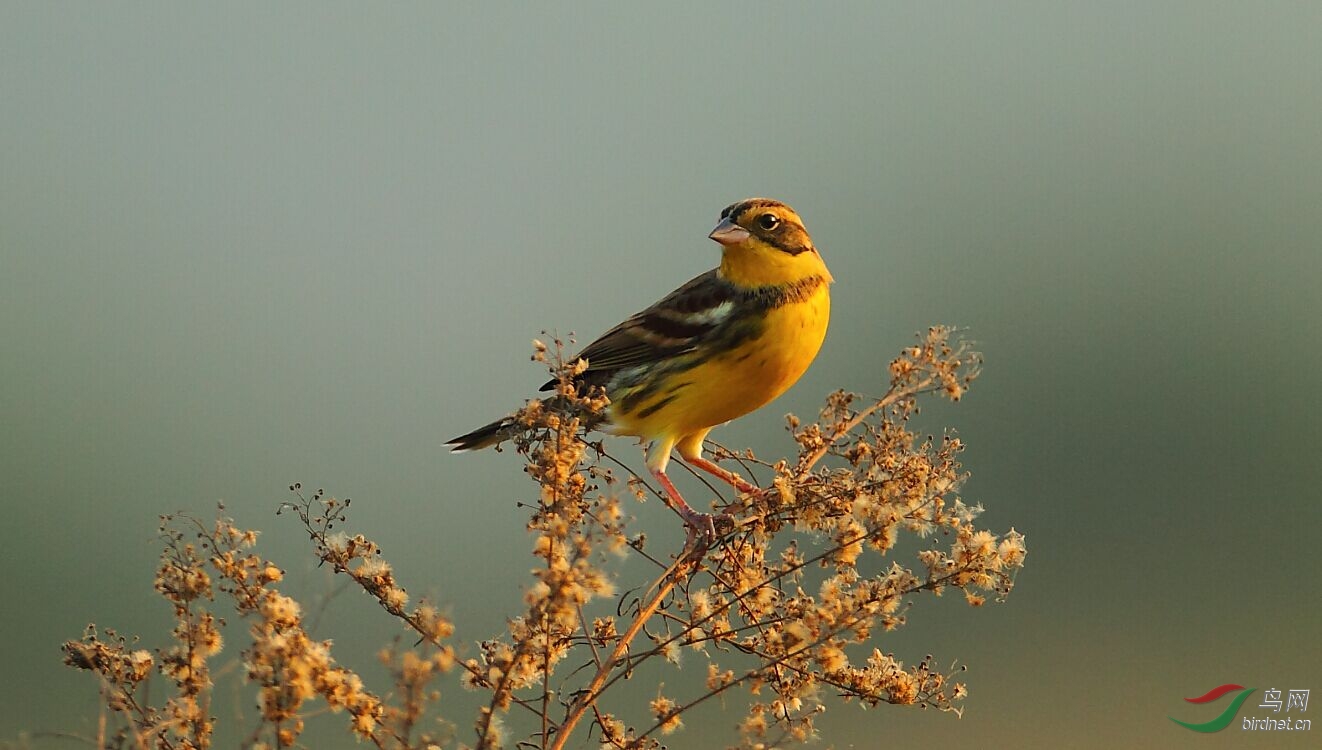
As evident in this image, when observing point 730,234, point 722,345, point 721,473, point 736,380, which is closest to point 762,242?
point 730,234

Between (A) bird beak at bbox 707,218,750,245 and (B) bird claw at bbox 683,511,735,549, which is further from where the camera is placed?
(A) bird beak at bbox 707,218,750,245

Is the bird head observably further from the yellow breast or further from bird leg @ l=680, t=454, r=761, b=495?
bird leg @ l=680, t=454, r=761, b=495

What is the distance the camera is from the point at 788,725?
2.62m

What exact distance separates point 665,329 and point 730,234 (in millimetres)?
437

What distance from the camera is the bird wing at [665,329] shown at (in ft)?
15.4

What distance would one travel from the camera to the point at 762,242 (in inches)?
188

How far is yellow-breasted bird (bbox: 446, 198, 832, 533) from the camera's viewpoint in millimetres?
4566

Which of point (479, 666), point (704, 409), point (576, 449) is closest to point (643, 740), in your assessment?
point (479, 666)

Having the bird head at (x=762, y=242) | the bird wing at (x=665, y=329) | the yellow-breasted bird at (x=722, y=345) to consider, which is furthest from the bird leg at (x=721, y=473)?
the bird head at (x=762, y=242)

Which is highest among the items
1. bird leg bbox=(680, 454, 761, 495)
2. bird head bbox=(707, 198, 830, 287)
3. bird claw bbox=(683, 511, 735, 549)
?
bird head bbox=(707, 198, 830, 287)

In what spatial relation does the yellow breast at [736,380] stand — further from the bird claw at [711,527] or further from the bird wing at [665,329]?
the bird claw at [711,527]

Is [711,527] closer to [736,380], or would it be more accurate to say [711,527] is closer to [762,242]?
[736,380]

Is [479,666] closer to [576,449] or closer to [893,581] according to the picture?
[576,449]

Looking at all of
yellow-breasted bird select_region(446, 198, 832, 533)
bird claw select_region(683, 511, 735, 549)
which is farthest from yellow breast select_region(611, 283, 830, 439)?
bird claw select_region(683, 511, 735, 549)
